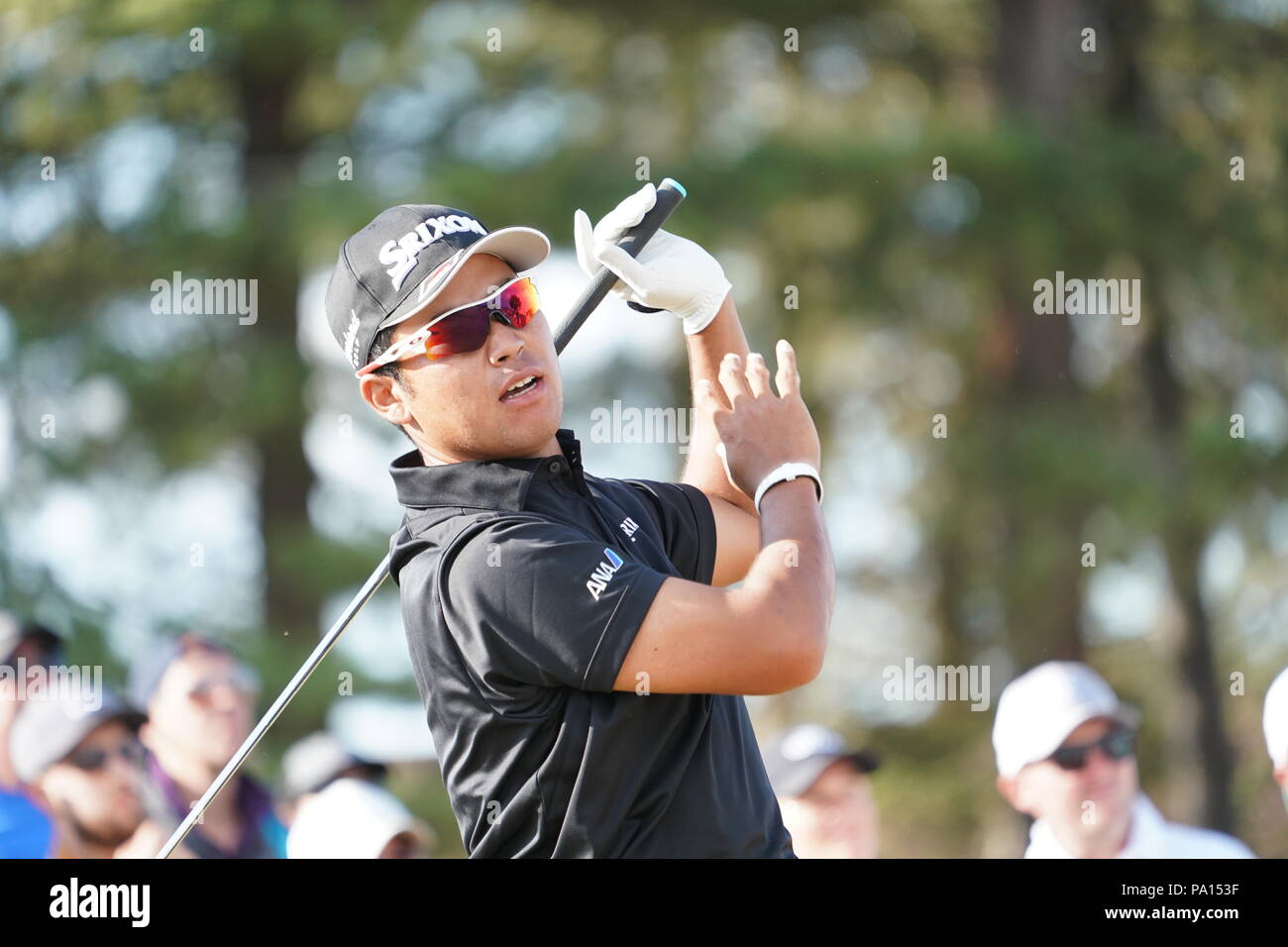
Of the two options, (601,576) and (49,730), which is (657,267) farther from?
(49,730)

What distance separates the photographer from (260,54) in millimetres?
10516

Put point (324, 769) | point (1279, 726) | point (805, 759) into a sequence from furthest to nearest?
point (324, 769) → point (805, 759) → point (1279, 726)

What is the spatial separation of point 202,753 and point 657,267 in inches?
112

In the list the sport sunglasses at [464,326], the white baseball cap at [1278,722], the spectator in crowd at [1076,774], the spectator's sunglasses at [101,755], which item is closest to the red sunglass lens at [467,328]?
the sport sunglasses at [464,326]

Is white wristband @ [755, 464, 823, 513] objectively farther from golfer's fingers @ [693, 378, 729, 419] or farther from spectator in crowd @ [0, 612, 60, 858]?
spectator in crowd @ [0, 612, 60, 858]

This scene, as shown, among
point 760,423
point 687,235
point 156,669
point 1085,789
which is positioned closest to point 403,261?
point 760,423

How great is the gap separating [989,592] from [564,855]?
1029 cm

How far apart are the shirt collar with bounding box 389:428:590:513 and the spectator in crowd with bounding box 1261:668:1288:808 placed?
69.9 inches

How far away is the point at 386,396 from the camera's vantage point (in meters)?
2.99

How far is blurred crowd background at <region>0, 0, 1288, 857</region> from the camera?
10148 millimetres

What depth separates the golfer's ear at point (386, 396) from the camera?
2.96 meters

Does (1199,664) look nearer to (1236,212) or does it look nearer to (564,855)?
(1236,212)

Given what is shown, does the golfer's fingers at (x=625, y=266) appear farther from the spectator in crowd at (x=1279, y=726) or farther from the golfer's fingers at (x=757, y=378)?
the spectator in crowd at (x=1279, y=726)
